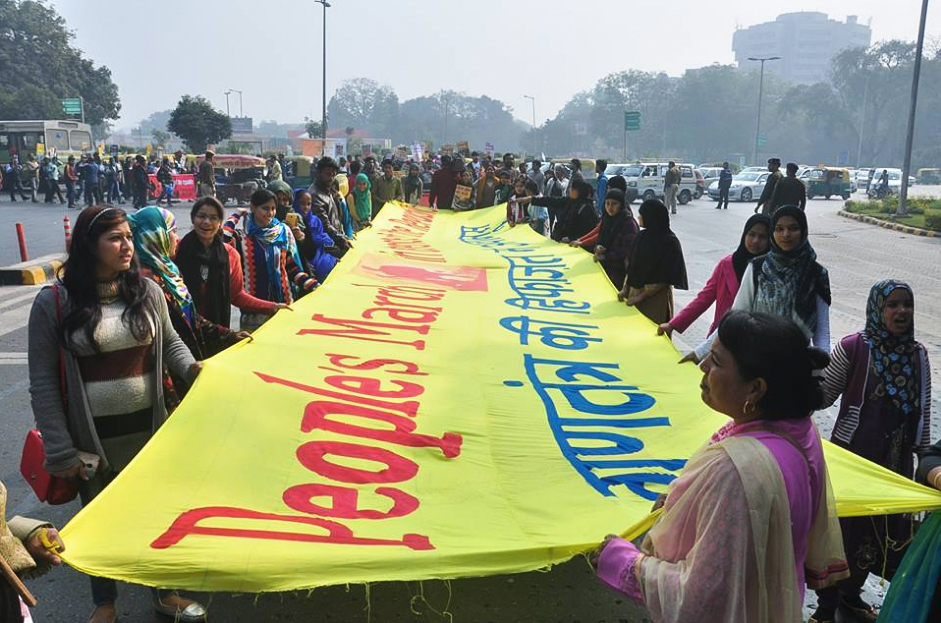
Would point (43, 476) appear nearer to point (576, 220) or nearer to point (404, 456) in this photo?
point (404, 456)

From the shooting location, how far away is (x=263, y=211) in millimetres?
5215

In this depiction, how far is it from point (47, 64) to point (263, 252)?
71.2 meters

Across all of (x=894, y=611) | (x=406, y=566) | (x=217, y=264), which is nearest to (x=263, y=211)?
(x=217, y=264)

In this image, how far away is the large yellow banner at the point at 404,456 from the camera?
2424 millimetres

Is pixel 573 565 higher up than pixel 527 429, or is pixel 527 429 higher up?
pixel 527 429

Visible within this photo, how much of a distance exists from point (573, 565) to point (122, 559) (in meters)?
2.40

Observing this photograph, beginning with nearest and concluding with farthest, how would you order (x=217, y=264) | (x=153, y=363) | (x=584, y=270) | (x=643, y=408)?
(x=153, y=363), (x=643, y=408), (x=217, y=264), (x=584, y=270)

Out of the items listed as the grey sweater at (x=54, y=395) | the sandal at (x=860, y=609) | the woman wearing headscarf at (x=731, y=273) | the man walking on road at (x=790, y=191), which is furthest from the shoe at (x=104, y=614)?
the man walking on road at (x=790, y=191)

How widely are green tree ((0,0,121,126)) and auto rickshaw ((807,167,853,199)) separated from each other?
174ft

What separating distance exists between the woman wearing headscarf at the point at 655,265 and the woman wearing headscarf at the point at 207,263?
10.00 feet

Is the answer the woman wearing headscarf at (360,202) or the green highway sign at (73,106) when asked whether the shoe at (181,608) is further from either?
the green highway sign at (73,106)

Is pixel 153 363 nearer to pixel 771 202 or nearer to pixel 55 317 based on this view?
pixel 55 317

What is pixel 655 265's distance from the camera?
603cm

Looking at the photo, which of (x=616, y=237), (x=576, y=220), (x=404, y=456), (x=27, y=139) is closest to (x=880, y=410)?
(x=404, y=456)
